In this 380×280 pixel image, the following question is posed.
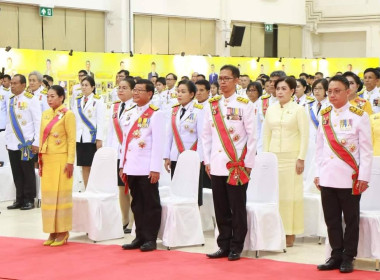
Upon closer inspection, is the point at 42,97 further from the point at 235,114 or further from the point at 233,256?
the point at 233,256

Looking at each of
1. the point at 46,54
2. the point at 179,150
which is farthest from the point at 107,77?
the point at 179,150

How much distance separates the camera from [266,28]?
26.1m

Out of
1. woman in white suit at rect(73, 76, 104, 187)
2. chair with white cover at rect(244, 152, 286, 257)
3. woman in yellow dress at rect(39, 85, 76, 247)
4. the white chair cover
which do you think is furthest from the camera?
woman in white suit at rect(73, 76, 104, 187)

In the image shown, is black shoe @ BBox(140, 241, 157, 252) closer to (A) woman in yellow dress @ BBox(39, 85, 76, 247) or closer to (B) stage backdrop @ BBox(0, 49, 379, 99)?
(A) woman in yellow dress @ BBox(39, 85, 76, 247)

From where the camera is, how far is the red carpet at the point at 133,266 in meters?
6.21

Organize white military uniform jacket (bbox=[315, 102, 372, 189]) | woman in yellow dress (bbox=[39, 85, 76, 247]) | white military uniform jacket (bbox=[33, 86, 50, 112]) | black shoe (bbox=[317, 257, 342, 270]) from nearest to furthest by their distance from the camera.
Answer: white military uniform jacket (bbox=[315, 102, 372, 189]) < black shoe (bbox=[317, 257, 342, 270]) < woman in yellow dress (bbox=[39, 85, 76, 247]) < white military uniform jacket (bbox=[33, 86, 50, 112])

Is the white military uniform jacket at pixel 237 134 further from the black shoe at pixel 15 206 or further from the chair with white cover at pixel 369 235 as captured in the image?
the black shoe at pixel 15 206

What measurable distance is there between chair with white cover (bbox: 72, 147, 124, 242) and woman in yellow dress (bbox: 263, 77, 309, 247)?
5.44ft

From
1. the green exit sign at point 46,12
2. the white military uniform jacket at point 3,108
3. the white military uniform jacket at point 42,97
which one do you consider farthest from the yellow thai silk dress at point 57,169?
the green exit sign at point 46,12

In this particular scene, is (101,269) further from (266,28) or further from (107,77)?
(266,28)

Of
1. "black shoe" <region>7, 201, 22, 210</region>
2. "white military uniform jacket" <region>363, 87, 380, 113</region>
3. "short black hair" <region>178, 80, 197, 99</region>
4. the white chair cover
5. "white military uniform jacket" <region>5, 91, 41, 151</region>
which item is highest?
"short black hair" <region>178, 80, 197, 99</region>

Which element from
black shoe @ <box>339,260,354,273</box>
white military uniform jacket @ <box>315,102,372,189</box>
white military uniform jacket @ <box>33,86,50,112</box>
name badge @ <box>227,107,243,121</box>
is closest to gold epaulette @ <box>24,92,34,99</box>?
white military uniform jacket @ <box>33,86,50,112</box>

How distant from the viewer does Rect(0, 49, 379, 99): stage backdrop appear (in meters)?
16.4

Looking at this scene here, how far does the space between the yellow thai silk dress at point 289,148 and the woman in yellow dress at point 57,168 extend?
1867 millimetres
